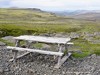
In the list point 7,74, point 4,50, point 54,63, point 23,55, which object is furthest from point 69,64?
point 4,50

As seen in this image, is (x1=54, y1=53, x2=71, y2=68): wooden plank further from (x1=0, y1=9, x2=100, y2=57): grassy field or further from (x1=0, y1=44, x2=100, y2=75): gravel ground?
(x1=0, y1=9, x2=100, y2=57): grassy field

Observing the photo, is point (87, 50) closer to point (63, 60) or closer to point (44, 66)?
point (63, 60)

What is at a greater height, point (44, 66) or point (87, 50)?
point (44, 66)

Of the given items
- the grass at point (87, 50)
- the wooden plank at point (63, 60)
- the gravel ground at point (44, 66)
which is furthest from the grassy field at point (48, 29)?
the gravel ground at point (44, 66)

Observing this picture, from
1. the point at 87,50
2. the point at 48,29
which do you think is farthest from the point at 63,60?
the point at 48,29

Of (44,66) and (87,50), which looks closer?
(44,66)

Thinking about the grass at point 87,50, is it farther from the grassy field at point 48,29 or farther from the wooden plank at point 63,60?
the wooden plank at point 63,60

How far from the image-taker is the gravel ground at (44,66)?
18438 mm

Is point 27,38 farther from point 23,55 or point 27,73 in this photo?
point 27,73

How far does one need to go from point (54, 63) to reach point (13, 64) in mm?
3109

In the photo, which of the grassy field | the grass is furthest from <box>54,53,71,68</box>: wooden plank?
the grassy field

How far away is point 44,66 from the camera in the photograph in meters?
19.9

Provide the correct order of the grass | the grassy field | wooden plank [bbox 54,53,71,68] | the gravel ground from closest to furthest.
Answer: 1. the gravel ground
2. wooden plank [bbox 54,53,71,68]
3. the grass
4. the grassy field

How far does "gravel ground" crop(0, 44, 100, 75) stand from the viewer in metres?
18.4
